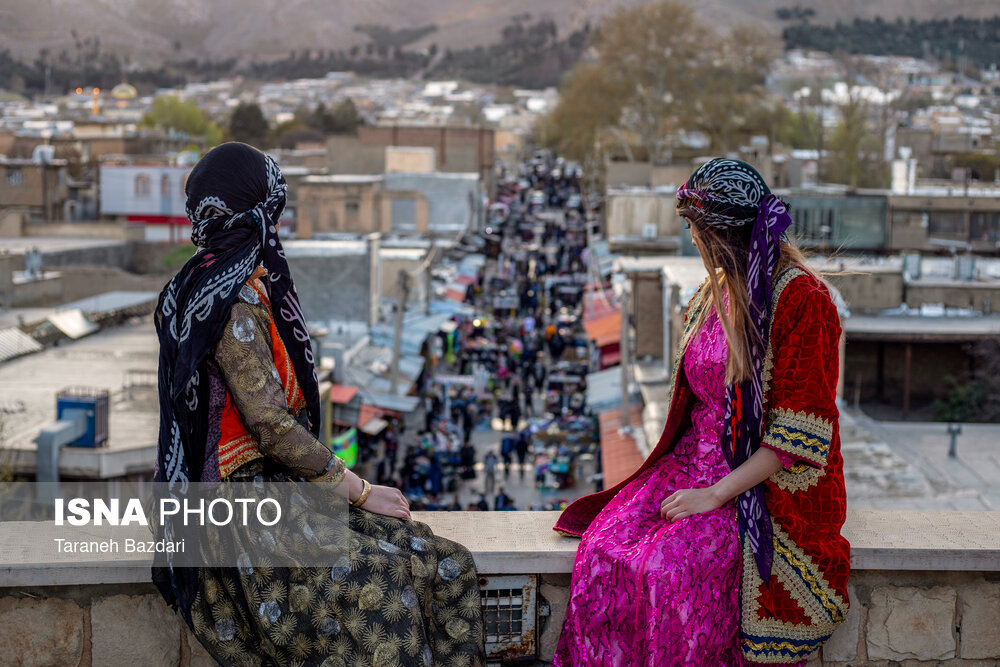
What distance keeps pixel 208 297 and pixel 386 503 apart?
0.58m

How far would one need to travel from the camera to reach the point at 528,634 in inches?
116

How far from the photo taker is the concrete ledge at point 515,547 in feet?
9.03

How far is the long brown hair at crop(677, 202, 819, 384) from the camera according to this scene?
2.69 metres

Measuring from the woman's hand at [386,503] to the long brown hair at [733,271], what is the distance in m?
0.77

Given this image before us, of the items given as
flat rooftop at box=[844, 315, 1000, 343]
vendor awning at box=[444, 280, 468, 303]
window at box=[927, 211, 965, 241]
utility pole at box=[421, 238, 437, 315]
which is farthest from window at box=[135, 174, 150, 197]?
flat rooftop at box=[844, 315, 1000, 343]

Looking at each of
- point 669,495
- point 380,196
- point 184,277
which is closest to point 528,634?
point 669,495

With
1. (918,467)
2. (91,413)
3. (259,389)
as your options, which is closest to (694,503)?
(259,389)

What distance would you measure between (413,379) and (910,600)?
1777cm

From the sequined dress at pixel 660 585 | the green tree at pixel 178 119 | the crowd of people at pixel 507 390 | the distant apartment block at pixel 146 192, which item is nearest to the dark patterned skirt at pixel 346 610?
the sequined dress at pixel 660 585

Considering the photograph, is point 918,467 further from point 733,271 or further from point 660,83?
point 660,83

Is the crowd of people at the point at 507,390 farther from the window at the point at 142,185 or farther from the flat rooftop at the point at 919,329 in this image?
the window at the point at 142,185

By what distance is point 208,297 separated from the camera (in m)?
2.53

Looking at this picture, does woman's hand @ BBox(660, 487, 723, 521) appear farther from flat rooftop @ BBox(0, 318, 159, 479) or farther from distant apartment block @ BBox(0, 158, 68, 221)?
distant apartment block @ BBox(0, 158, 68, 221)

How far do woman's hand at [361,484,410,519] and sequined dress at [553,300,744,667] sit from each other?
1.35 feet
